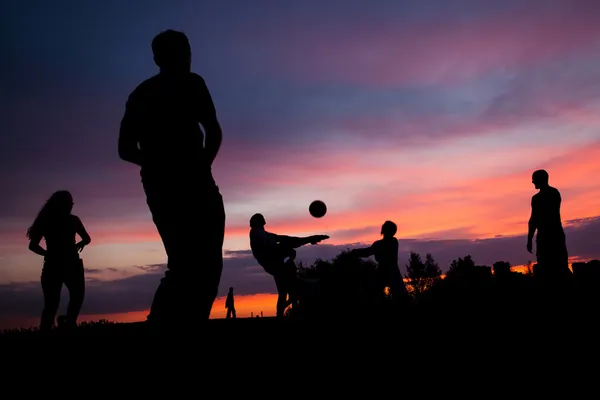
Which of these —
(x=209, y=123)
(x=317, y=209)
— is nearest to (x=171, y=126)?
(x=209, y=123)

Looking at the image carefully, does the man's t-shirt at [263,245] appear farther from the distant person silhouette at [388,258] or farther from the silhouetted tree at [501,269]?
the silhouetted tree at [501,269]

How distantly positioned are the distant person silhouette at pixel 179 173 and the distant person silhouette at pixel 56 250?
6197mm

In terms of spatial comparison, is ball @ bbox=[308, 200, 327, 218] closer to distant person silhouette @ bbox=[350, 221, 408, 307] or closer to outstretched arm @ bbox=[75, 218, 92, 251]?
distant person silhouette @ bbox=[350, 221, 408, 307]

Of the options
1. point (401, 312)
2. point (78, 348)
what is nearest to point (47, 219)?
point (78, 348)

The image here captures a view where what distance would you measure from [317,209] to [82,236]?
6547mm

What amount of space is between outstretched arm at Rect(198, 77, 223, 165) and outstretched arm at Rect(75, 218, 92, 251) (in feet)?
21.7

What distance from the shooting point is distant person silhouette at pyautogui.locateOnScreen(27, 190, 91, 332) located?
9.52m

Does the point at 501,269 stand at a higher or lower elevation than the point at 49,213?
lower

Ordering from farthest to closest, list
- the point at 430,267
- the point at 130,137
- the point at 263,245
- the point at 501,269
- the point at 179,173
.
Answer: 1. the point at 430,267
2. the point at 501,269
3. the point at 263,245
4. the point at 130,137
5. the point at 179,173

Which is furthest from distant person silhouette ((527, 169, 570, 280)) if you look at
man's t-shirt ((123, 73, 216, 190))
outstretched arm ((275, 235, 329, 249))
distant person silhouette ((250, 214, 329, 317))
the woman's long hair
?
the woman's long hair

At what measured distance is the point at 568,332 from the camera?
4.86 meters

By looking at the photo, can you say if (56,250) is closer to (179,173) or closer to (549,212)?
(179,173)

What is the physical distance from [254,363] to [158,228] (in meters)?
1.29

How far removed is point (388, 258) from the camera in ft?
35.4
